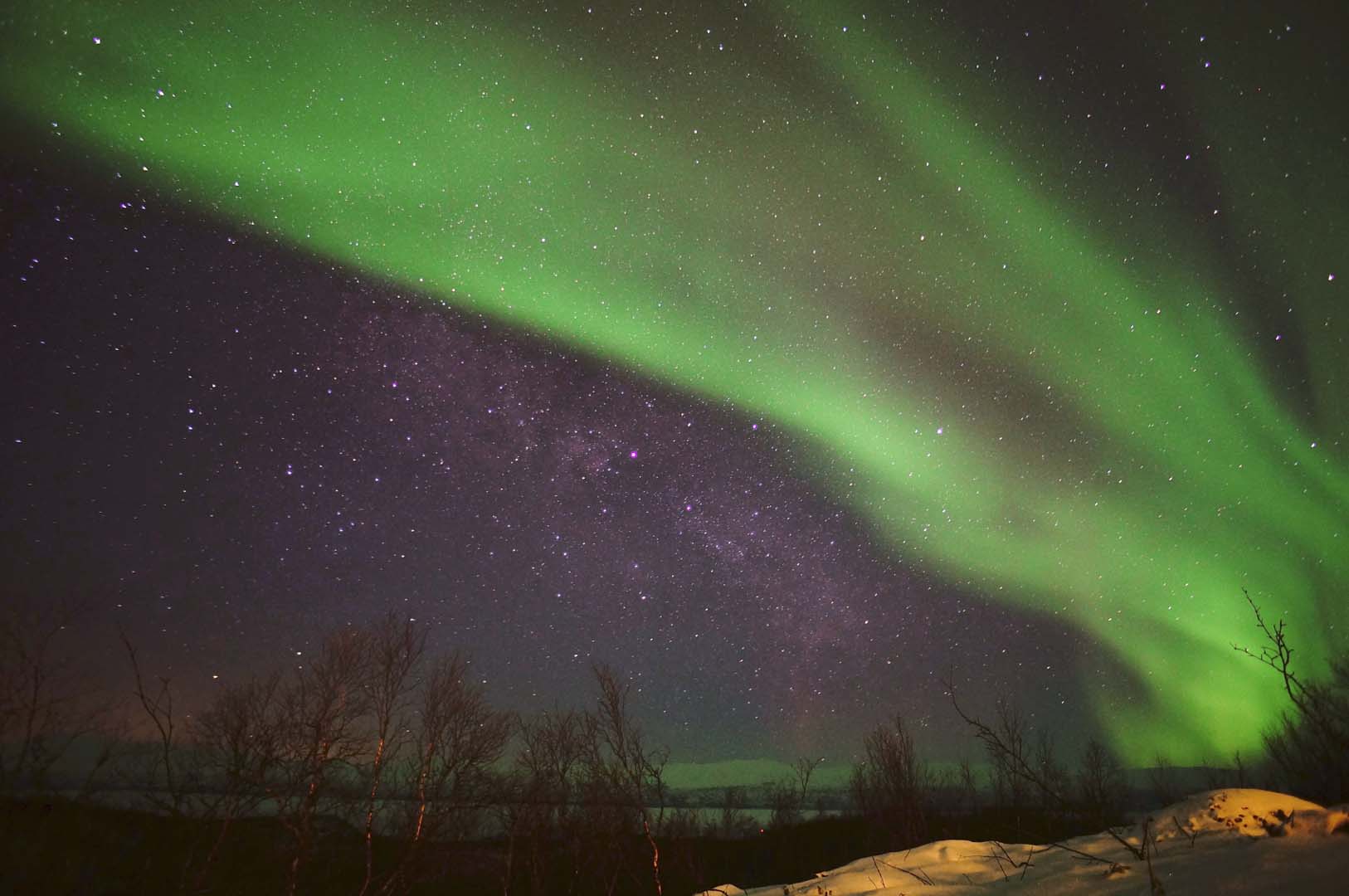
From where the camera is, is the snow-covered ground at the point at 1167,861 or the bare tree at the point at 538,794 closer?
the snow-covered ground at the point at 1167,861

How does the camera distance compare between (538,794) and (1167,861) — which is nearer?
(1167,861)

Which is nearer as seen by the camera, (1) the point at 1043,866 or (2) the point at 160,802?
(1) the point at 1043,866

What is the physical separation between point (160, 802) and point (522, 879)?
34.0m

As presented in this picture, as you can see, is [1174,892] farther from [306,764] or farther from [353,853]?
[353,853]

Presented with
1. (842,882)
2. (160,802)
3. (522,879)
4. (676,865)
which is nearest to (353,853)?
(522,879)

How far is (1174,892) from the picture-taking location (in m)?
4.17

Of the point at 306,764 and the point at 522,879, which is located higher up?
the point at 306,764

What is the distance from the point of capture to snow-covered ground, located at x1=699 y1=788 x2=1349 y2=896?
4109 mm

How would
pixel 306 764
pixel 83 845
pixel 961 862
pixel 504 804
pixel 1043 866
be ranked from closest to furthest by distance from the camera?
1. pixel 1043 866
2. pixel 961 862
3. pixel 306 764
4. pixel 83 845
5. pixel 504 804

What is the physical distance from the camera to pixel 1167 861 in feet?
16.8

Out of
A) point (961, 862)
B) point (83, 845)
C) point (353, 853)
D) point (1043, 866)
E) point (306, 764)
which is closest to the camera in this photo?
point (1043, 866)

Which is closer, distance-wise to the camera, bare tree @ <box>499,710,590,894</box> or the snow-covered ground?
the snow-covered ground

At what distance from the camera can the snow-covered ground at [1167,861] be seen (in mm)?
4109

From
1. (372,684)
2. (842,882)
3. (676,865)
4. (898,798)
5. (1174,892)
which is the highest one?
(372,684)
